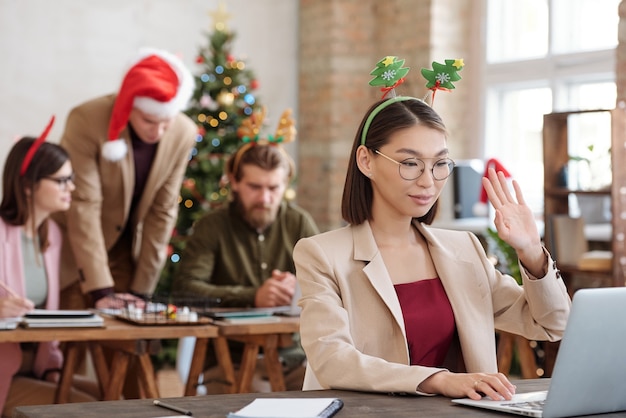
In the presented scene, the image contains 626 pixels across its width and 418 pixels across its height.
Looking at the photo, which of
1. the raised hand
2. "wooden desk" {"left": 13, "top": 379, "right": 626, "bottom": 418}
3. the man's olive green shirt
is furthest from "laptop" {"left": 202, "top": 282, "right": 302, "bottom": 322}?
"wooden desk" {"left": 13, "top": 379, "right": 626, "bottom": 418}

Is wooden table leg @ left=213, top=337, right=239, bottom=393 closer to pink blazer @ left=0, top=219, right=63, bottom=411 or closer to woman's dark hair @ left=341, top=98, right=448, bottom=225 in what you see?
pink blazer @ left=0, top=219, right=63, bottom=411

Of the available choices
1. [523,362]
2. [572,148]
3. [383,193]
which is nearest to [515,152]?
[572,148]

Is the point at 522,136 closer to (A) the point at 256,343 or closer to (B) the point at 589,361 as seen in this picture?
(A) the point at 256,343

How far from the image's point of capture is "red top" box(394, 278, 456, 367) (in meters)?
2.30

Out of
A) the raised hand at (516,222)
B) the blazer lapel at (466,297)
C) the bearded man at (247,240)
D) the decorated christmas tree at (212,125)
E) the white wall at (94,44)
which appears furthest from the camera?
the white wall at (94,44)

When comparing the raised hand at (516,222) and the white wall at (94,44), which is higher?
the white wall at (94,44)

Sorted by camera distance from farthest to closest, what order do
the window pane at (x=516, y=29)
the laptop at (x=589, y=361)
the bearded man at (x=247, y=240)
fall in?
the window pane at (x=516, y=29) < the bearded man at (x=247, y=240) < the laptop at (x=589, y=361)

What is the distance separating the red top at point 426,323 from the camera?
2301 mm

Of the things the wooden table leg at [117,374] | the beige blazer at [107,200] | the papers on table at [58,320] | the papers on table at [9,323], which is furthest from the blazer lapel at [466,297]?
the beige blazer at [107,200]

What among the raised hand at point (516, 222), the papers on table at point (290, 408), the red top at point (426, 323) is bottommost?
the papers on table at point (290, 408)

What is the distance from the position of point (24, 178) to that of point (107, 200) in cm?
68

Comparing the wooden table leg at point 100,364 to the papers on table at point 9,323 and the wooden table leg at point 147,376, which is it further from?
the papers on table at point 9,323

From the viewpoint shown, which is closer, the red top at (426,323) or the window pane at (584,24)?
the red top at (426,323)

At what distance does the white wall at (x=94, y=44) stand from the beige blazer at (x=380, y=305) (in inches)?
195
